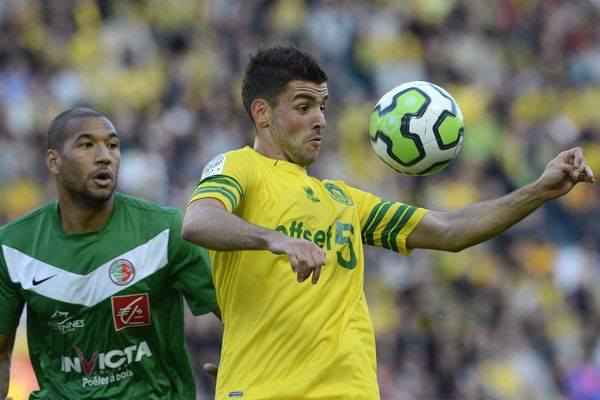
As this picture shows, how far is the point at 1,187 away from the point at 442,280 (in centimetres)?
549

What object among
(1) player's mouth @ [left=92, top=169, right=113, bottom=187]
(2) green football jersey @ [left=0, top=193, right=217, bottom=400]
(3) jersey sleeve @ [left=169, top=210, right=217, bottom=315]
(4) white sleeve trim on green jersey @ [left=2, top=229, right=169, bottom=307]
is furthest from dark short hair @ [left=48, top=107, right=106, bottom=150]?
(3) jersey sleeve @ [left=169, top=210, right=217, bottom=315]

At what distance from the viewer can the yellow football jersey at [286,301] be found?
5.69m

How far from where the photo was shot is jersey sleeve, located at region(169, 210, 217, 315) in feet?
22.2

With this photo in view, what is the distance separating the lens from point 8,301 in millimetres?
6770

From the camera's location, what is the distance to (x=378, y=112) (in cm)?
641

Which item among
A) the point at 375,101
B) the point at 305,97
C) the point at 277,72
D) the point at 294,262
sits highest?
the point at 375,101

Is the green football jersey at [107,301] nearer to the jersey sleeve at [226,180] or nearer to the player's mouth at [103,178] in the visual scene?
the player's mouth at [103,178]

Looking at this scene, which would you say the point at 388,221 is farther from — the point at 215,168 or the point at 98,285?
the point at 98,285

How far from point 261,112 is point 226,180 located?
64 cm

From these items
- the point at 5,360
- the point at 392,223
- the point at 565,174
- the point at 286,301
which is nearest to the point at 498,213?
the point at 565,174

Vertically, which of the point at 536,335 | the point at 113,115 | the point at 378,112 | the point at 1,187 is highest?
the point at 113,115

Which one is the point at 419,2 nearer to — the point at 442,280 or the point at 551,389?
the point at 442,280

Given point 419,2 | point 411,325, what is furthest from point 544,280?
point 419,2

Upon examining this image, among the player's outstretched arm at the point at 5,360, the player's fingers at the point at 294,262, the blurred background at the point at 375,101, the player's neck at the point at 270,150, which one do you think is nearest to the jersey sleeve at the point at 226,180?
the player's neck at the point at 270,150
